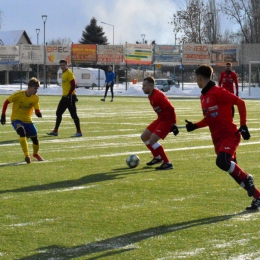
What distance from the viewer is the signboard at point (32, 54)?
58.2 meters

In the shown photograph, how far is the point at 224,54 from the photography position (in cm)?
5475

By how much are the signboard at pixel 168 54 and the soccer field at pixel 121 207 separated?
140ft

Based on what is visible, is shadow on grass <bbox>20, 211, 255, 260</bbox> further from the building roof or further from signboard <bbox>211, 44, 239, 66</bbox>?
the building roof

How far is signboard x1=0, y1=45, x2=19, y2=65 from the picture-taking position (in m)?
59.0

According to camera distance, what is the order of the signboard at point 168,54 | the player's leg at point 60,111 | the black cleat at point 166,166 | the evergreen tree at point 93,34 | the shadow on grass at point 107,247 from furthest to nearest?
1. the evergreen tree at point 93,34
2. the signboard at point 168,54
3. the player's leg at point 60,111
4. the black cleat at point 166,166
5. the shadow on grass at point 107,247

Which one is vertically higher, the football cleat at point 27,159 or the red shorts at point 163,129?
the red shorts at point 163,129

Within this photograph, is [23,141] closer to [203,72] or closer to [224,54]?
[203,72]

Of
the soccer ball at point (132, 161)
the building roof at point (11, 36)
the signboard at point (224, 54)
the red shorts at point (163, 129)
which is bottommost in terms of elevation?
the soccer ball at point (132, 161)

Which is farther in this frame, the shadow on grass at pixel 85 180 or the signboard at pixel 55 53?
the signboard at pixel 55 53

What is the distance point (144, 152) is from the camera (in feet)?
45.4

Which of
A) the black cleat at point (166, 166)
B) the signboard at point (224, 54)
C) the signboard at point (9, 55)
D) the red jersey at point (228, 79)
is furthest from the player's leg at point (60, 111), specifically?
the signboard at point (9, 55)

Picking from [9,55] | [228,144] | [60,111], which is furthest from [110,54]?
[228,144]

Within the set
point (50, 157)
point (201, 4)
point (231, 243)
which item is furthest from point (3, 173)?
point (201, 4)

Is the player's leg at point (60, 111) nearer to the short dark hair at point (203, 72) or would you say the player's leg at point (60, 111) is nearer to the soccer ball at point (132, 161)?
the soccer ball at point (132, 161)
